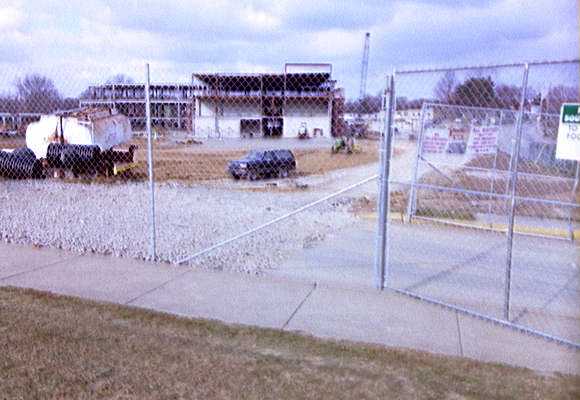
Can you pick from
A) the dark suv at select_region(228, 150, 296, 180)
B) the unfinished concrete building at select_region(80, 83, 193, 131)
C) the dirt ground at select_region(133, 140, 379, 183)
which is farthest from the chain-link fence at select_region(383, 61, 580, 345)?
the dirt ground at select_region(133, 140, 379, 183)

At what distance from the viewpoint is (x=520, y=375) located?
158 inches

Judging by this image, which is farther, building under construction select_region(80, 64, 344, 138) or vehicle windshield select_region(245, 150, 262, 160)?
vehicle windshield select_region(245, 150, 262, 160)

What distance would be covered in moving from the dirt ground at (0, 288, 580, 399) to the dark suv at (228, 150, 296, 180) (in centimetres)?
1538

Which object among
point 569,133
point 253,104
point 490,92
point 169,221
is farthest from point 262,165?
point 253,104

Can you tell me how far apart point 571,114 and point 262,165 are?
55.1 feet

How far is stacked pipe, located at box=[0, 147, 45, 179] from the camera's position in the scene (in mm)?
17656

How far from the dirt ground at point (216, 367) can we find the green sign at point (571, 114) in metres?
2.06

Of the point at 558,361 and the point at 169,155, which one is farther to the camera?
the point at 169,155

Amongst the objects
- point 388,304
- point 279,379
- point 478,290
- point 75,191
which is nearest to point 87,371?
point 279,379

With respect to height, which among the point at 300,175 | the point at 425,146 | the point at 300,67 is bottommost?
the point at 300,175

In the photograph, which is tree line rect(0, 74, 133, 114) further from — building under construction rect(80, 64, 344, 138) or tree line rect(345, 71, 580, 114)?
tree line rect(345, 71, 580, 114)

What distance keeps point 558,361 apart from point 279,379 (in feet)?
8.01

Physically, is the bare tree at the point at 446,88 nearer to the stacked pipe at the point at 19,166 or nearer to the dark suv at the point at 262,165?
the dark suv at the point at 262,165

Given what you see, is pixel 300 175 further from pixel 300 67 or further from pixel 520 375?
pixel 300 67
